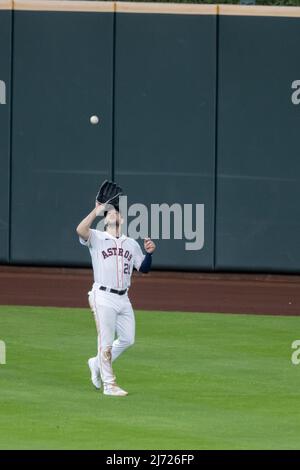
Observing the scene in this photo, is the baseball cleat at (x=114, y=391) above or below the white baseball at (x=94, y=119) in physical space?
below

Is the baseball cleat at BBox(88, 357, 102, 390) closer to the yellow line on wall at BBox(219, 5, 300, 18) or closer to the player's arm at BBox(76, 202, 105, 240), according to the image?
the player's arm at BBox(76, 202, 105, 240)

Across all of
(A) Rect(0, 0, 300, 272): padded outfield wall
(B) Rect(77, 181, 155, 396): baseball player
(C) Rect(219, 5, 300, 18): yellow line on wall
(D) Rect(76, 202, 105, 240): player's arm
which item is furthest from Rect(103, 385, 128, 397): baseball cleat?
(C) Rect(219, 5, 300, 18): yellow line on wall

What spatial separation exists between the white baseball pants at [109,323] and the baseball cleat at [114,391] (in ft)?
0.13

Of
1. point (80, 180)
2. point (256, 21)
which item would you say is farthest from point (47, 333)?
point (256, 21)

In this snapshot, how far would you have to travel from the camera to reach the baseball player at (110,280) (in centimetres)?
1223

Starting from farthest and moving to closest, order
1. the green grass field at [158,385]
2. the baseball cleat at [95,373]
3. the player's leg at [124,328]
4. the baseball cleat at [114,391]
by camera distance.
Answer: the baseball cleat at [95,373] < the player's leg at [124,328] < the baseball cleat at [114,391] < the green grass field at [158,385]

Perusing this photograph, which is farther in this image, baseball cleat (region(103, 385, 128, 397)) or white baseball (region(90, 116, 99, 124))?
white baseball (region(90, 116, 99, 124))

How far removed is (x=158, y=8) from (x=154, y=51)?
2.00ft

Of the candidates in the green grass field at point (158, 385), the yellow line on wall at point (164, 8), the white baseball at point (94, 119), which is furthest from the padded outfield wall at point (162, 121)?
the green grass field at point (158, 385)

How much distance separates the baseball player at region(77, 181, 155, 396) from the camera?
12234mm

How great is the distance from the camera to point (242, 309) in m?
18.4

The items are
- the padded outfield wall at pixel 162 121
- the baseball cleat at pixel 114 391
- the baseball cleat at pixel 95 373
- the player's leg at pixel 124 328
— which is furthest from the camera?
the padded outfield wall at pixel 162 121

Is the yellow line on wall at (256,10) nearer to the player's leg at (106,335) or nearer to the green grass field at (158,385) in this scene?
the green grass field at (158,385)

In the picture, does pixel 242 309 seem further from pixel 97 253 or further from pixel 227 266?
pixel 97 253
